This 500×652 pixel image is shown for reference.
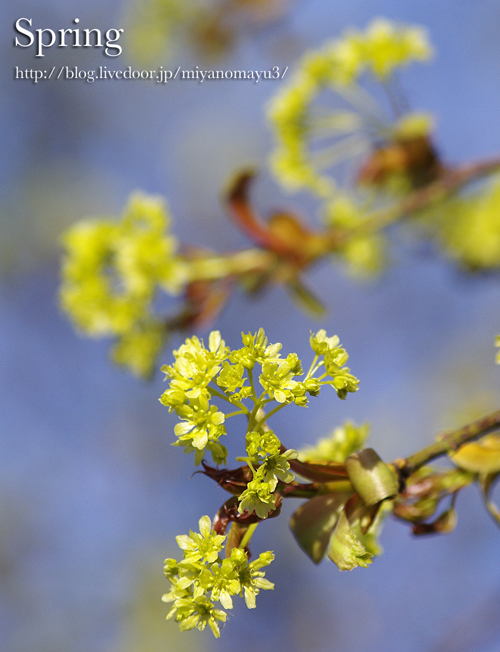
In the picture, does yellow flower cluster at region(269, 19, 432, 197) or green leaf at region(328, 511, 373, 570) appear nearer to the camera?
green leaf at region(328, 511, 373, 570)

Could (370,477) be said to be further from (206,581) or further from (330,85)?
(330,85)

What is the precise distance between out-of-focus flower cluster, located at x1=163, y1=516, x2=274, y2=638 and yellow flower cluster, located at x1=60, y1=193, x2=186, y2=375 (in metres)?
0.68

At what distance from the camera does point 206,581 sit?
1.82 feet

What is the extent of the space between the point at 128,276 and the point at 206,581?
30.5 inches

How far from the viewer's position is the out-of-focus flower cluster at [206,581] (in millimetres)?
554

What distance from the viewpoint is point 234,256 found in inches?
53.1

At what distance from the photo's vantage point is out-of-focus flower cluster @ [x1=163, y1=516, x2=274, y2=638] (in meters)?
0.55

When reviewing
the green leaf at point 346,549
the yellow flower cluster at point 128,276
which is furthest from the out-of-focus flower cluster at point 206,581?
the yellow flower cluster at point 128,276

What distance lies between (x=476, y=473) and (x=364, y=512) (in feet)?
0.48

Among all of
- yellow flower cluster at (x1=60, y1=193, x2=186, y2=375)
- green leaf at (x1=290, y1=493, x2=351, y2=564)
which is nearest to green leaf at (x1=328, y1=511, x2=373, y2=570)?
green leaf at (x1=290, y1=493, x2=351, y2=564)

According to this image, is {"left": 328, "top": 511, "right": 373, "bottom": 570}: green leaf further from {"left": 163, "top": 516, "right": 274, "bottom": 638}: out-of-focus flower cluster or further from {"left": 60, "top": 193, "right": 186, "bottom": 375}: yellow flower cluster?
{"left": 60, "top": 193, "right": 186, "bottom": 375}: yellow flower cluster

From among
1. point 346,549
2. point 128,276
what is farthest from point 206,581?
point 128,276

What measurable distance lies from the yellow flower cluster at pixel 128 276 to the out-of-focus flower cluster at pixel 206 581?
2.23ft

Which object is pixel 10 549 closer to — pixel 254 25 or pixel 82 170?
pixel 82 170
